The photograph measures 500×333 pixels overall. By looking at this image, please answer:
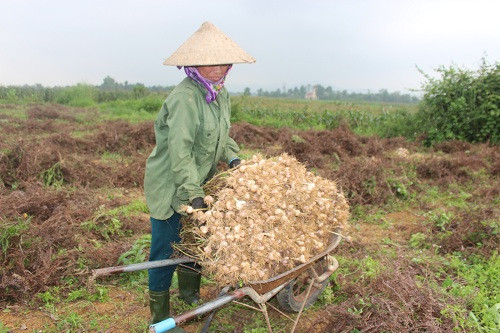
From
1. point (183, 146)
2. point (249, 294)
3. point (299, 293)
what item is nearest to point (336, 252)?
point (299, 293)

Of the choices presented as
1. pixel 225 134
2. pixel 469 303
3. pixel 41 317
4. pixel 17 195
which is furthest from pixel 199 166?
pixel 17 195

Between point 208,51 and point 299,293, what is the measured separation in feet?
7.40

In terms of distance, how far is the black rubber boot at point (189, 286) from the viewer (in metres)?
3.49

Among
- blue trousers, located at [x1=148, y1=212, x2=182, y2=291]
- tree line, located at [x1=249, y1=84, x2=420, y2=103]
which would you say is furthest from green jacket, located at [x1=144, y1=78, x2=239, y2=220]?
tree line, located at [x1=249, y1=84, x2=420, y2=103]

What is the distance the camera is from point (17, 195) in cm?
533

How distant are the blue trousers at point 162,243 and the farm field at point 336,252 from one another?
0.34 metres

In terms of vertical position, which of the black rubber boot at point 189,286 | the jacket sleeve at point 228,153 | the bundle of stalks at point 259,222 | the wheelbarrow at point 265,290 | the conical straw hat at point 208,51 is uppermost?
the conical straw hat at point 208,51

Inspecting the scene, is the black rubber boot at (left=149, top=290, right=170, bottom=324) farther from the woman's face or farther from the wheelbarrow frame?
the woman's face

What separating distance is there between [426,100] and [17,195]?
10671 millimetres

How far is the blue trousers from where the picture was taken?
116 inches

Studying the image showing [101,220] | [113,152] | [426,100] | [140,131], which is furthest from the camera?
[426,100]

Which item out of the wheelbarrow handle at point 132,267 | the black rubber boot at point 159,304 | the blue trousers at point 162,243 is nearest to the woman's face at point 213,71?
the blue trousers at point 162,243

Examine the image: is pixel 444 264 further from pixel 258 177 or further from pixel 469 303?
pixel 258 177

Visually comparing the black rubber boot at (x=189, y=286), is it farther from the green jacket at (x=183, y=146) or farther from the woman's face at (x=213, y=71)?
the woman's face at (x=213, y=71)
